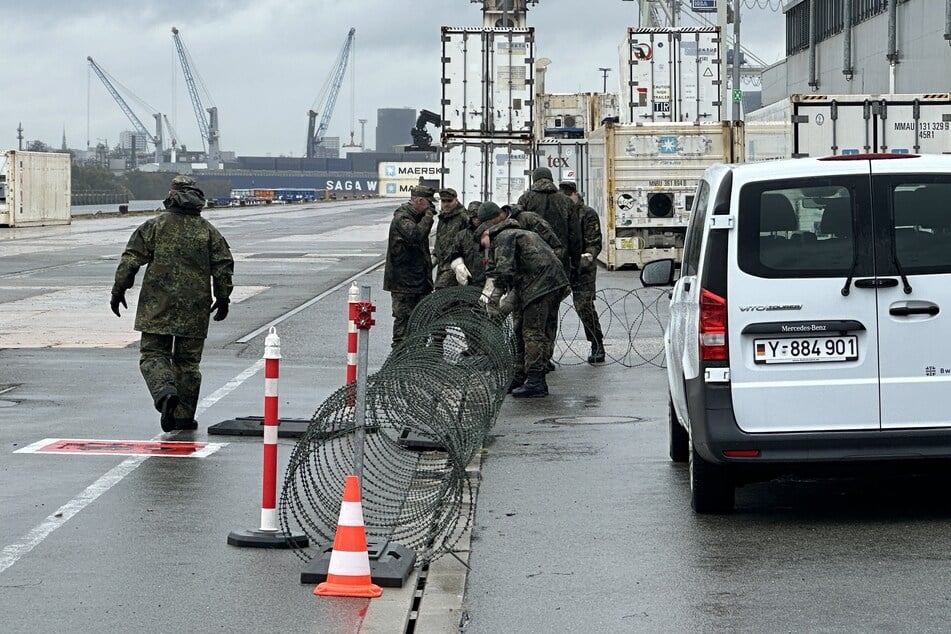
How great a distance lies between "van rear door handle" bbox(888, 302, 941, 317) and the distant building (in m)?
36.8

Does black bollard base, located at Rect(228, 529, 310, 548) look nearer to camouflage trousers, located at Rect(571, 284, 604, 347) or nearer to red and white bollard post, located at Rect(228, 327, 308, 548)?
red and white bollard post, located at Rect(228, 327, 308, 548)

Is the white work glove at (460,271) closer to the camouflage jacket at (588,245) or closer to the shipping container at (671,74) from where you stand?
the camouflage jacket at (588,245)

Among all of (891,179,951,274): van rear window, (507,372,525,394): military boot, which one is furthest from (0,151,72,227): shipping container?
(891,179,951,274): van rear window

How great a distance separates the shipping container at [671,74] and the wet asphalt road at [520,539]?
61.4 feet

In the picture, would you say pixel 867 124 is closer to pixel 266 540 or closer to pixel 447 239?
pixel 447 239

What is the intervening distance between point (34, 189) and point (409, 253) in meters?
49.2

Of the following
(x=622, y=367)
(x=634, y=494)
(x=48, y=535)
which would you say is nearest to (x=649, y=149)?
(x=622, y=367)

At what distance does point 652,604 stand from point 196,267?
252 inches

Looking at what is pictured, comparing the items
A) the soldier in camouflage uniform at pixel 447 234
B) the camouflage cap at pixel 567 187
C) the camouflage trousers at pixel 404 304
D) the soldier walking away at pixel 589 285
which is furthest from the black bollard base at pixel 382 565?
the camouflage cap at pixel 567 187

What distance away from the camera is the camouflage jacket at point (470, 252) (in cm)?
1714

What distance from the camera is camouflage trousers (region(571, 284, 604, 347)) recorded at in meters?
17.5

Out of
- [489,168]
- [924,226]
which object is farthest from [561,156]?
[924,226]

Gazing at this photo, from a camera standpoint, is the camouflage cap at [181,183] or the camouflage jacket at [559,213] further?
the camouflage jacket at [559,213]

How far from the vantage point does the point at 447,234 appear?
683 inches
